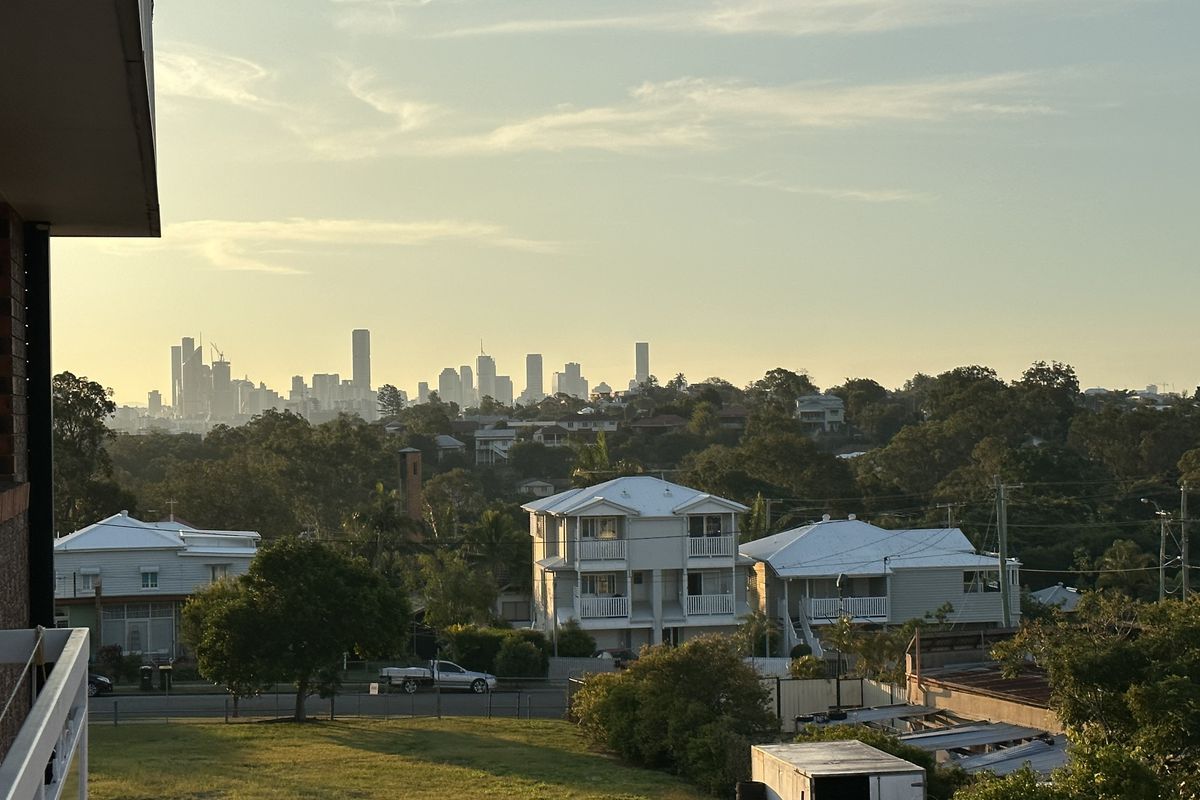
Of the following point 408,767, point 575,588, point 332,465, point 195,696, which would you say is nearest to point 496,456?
point 332,465

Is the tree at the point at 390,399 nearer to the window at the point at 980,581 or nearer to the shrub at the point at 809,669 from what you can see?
the window at the point at 980,581

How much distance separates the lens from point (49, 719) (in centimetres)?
303

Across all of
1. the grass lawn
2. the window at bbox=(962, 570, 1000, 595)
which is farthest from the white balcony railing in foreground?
the window at bbox=(962, 570, 1000, 595)

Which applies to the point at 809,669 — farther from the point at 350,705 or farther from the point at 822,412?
the point at 822,412

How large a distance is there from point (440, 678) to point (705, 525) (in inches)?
480

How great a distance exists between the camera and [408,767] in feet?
83.8

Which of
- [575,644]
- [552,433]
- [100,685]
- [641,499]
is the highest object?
[552,433]

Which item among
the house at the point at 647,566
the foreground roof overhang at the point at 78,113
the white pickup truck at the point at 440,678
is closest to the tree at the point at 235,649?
the white pickup truck at the point at 440,678

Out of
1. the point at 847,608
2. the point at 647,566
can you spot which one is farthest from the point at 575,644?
the point at 847,608

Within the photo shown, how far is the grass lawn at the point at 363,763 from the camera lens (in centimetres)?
2253

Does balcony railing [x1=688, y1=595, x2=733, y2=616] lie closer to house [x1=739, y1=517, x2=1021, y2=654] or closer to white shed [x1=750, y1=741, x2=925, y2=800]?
house [x1=739, y1=517, x2=1021, y2=654]

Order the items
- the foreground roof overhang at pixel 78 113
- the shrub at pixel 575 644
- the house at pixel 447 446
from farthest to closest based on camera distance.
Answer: the house at pixel 447 446, the shrub at pixel 575 644, the foreground roof overhang at pixel 78 113

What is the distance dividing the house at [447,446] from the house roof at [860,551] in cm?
5242

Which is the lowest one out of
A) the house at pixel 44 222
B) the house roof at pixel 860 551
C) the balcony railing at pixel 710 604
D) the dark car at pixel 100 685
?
the dark car at pixel 100 685
